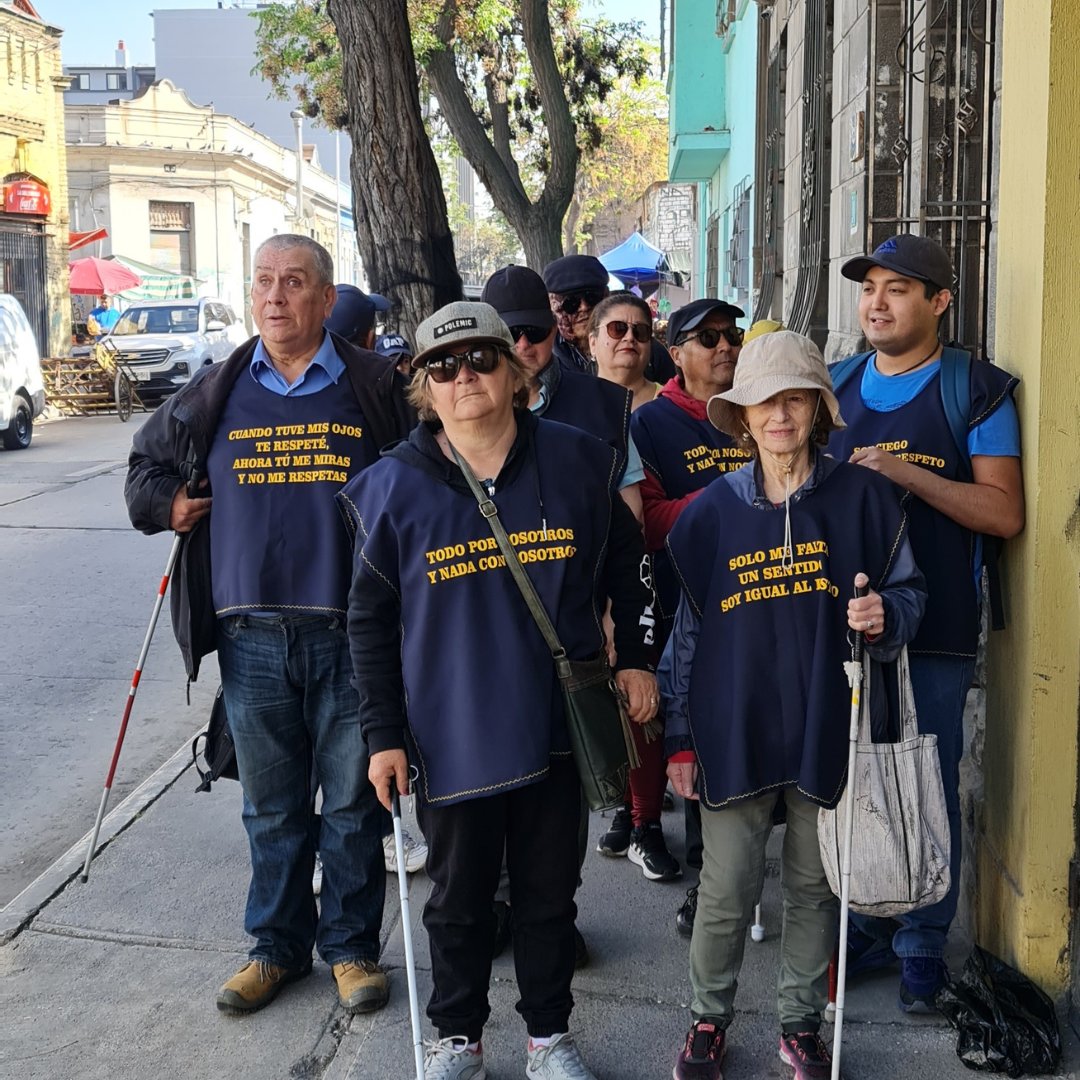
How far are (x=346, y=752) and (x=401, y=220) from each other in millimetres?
4412

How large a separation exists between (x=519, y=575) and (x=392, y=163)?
16.2 feet

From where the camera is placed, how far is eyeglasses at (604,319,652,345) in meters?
4.78

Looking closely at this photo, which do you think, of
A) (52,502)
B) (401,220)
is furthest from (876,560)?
(52,502)

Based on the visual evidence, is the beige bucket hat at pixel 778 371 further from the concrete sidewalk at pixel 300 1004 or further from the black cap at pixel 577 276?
the black cap at pixel 577 276

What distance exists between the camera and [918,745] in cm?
333

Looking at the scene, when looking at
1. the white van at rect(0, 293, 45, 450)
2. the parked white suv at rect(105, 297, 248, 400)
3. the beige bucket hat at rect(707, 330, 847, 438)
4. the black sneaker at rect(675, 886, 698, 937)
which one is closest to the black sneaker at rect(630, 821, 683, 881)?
the black sneaker at rect(675, 886, 698, 937)

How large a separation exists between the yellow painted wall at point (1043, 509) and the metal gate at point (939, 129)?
1658 millimetres

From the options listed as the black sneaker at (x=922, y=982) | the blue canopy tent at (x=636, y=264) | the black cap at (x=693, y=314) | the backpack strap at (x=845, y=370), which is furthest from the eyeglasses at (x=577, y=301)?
the blue canopy tent at (x=636, y=264)

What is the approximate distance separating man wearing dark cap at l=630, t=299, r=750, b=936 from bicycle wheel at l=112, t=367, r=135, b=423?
21.9 meters

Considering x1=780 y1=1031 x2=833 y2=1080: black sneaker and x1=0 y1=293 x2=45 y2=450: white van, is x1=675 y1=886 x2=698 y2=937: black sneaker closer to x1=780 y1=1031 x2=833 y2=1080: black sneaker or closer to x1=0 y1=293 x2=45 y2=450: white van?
x1=780 y1=1031 x2=833 y2=1080: black sneaker

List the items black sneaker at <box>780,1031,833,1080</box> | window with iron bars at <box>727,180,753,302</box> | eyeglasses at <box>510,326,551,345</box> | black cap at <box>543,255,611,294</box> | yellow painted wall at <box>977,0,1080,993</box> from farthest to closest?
window with iron bars at <box>727,180,753,302</box>
black cap at <box>543,255,611,294</box>
eyeglasses at <box>510,326,551,345</box>
yellow painted wall at <box>977,0,1080,993</box>
black sneaker at <box>780,1031,833,1080</box>

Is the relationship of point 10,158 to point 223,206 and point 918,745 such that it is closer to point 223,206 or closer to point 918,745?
point 223,206

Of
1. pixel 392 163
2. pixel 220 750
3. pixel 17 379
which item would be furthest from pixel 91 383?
pixel 220 750

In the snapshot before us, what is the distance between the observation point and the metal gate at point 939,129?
5.66 metres
